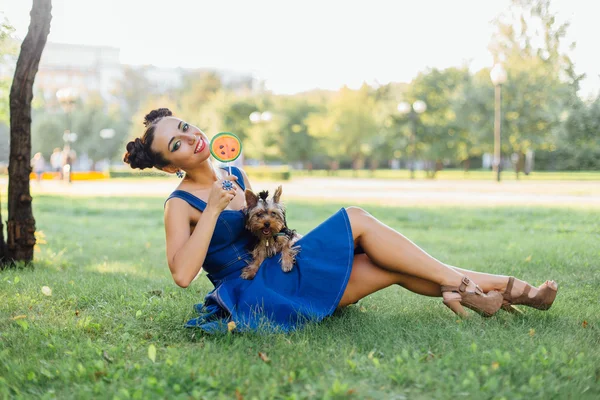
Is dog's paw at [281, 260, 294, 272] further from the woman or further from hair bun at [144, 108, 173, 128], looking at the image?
hair bun at [144, 108, 173, 128]

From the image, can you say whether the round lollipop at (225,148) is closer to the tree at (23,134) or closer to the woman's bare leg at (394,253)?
the woman's bare leg at (394,253)

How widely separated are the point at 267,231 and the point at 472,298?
130 cm

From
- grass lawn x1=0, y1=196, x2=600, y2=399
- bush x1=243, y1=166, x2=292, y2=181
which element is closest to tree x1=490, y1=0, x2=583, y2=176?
bush x1=243, y1=166, x2=292, y2=181

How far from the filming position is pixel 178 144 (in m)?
3.75

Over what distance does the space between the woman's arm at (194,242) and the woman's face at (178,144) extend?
0.34 metres

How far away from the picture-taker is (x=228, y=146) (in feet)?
13.6

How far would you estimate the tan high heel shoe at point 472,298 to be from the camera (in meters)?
3.69

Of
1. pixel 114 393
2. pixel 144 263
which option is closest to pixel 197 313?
pixel 114 393

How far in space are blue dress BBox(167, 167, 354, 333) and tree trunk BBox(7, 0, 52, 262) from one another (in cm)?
308

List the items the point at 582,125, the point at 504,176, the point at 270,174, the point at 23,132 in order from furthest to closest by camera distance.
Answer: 1. the point at 504,176
2. the point at 270,174
3. the point at 582,125
4. the point at 23,132

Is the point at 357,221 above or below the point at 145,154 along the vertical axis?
below

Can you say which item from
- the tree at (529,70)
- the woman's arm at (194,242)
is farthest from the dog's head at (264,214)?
the tree at (529,70)

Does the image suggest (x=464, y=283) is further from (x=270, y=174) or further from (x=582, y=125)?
(x=270, y=174)

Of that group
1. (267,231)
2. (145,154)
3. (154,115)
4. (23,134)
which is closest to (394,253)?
(267,231)
